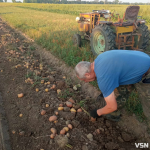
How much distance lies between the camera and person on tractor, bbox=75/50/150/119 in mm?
1881

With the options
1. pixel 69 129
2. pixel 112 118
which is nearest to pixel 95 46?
pixel 112 118

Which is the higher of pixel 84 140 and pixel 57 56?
pixel 57 56

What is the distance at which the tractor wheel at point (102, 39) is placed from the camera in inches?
160

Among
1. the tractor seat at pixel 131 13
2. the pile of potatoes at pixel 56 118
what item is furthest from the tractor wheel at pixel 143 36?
the pile of potatoes at pixel 56 118

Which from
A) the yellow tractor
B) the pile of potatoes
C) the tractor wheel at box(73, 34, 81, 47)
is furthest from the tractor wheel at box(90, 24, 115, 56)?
the pile of potatoes

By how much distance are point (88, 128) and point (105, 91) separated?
2.89ft

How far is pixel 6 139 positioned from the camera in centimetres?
222

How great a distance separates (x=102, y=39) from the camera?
4.51m

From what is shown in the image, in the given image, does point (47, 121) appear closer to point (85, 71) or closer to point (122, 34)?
point (85, 71)

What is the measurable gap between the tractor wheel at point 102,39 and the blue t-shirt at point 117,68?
1968 millimetres

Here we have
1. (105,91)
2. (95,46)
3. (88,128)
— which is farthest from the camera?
(95,46)

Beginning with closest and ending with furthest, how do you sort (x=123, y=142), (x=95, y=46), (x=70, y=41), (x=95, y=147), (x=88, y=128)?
(x=95, y=147) → (x=123, y=142) → (x=88, y=128) → (x=95, y=46) → (x=70, y=41)

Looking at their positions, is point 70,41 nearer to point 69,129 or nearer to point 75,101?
point 75,101

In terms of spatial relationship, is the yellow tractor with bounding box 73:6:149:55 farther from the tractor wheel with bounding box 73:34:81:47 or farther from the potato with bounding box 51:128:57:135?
the potato with bounding box 51:128:57:135
